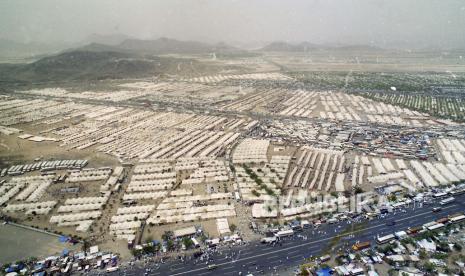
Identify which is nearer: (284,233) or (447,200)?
(284,233)

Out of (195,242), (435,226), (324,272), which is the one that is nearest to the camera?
(324,272)

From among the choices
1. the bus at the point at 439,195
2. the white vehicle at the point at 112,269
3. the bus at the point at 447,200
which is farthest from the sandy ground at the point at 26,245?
the bus at the point at 439,195

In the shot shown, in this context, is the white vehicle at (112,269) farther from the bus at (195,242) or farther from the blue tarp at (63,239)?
the bus at (195,242)

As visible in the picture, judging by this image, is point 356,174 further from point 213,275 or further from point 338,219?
point 213,275

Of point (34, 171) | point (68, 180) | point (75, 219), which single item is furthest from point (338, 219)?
point (34, 171)

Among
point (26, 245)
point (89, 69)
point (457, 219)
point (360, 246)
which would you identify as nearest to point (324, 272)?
point (360, 246)

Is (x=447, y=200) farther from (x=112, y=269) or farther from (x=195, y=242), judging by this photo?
(x=112, y=269)

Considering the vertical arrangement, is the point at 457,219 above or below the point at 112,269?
above
